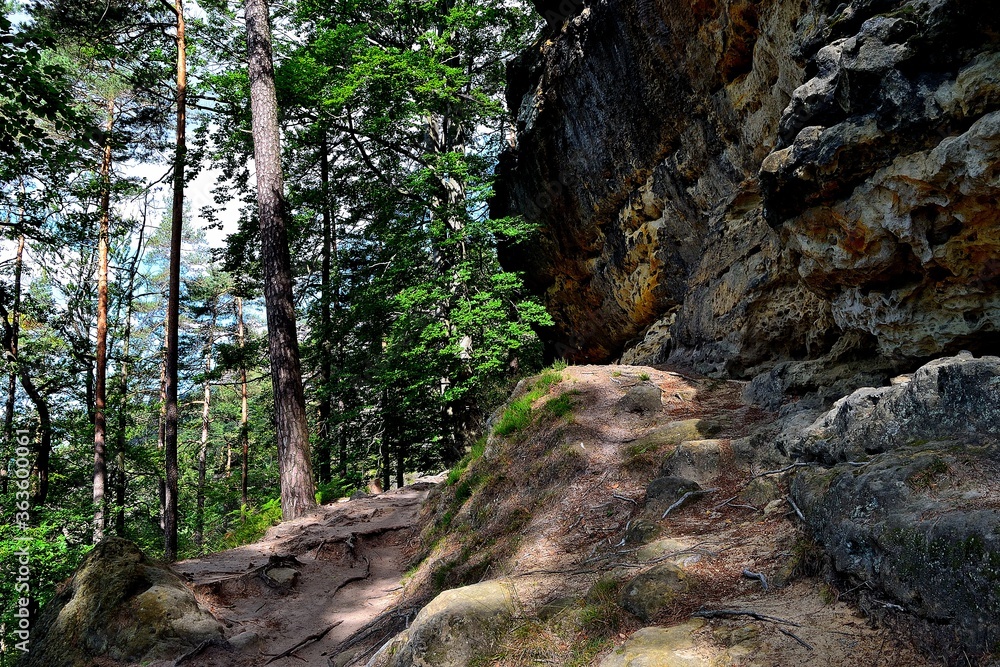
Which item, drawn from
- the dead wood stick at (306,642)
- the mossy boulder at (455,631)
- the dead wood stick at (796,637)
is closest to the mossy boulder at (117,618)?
the dead wood stick at (306,642)

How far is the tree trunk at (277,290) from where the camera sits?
895 cm

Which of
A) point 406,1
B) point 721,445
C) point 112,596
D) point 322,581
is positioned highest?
point 406,1

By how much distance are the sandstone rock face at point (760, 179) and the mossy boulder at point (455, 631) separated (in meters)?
4.22

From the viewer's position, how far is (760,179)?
5336 millimetres

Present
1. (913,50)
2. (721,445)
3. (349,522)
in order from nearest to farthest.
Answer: (913,50) < (721,445) < (349,522)

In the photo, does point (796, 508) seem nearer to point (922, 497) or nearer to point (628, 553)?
point (922, 497)

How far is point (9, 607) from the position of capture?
751 centimetres

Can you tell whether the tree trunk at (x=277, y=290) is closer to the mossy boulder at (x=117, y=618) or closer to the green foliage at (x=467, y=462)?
the green foliage at (x=467, y=462)

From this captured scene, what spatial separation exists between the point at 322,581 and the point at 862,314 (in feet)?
22.6

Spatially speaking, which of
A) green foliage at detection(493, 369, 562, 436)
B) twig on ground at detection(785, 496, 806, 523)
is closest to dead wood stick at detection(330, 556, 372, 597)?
green foliage at detection(493, 369, 562, 436)

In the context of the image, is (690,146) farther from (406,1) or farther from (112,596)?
(112,596)

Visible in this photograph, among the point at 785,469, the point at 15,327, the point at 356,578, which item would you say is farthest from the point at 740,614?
the point at 15,327

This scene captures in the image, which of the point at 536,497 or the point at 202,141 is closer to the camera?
the point at 536,497

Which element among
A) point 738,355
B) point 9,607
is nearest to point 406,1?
point 738,355
